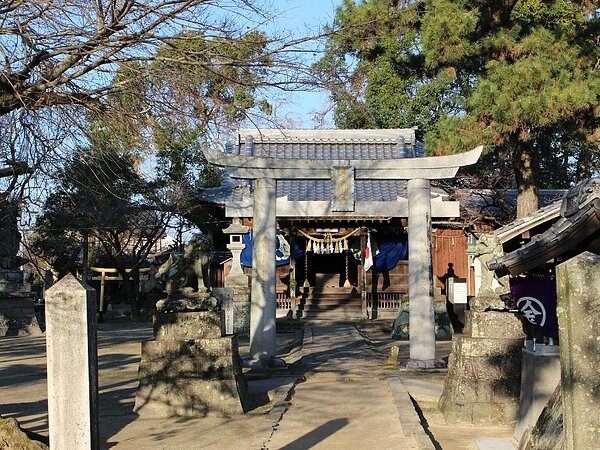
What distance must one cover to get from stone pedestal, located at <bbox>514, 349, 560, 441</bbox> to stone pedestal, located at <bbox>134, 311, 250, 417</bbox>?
138 inches

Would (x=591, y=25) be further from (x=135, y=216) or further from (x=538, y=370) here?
(x=135, y=216)

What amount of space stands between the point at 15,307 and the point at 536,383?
1849 centimetres

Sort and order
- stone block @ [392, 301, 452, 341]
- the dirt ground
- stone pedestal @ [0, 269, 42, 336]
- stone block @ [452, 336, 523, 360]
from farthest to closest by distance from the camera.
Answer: stone pedestal @ [0, 269, 42, 336] < stone block @ [392, 301, 452, 341] < stone block @ [452, 336, 523, 360] < the dirt ground

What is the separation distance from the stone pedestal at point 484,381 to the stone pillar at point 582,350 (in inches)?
271

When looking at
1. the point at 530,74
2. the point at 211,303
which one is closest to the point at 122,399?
the point at 211,303

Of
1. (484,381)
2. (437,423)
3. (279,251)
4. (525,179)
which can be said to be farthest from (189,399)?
(279,251)

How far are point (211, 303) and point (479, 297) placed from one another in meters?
3.50

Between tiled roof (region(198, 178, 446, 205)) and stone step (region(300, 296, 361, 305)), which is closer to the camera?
tiled roof (region(198, 178, 446, 205))

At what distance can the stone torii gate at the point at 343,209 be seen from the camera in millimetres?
14258

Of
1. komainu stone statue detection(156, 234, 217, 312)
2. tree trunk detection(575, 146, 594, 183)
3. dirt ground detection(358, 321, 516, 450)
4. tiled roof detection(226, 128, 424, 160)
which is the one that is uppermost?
tiled roof detection(226, 128, 424, 160)

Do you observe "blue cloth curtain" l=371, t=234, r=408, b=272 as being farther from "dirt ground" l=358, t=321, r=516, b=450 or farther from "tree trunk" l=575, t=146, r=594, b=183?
"dirt ground" l=358, t=321, r=516, b=450

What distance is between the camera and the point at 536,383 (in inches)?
341

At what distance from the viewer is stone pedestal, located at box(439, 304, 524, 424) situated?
1015 cm

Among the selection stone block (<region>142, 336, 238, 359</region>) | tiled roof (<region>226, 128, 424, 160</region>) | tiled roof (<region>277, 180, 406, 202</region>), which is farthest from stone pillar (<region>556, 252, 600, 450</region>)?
tiled roof (<region>226, 128, 424, 160</region>)
